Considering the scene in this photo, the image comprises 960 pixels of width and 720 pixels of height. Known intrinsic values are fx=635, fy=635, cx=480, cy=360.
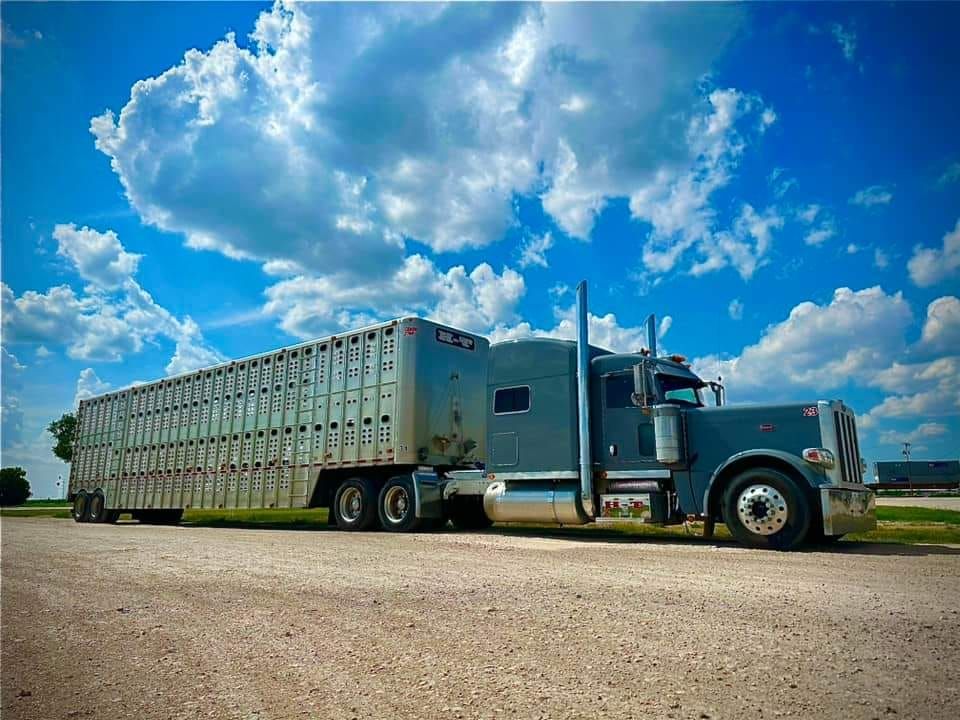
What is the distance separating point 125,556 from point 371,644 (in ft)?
20.6

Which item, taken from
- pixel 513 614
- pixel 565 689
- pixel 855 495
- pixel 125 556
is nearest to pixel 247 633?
pixel 513 614

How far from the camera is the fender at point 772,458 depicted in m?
8.95

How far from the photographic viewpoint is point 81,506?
79.4ft

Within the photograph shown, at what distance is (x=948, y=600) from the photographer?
5.23m

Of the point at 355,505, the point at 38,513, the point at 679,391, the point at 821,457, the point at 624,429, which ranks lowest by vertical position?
the point at 38,513

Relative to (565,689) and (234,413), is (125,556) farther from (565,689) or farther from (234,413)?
(234,413)

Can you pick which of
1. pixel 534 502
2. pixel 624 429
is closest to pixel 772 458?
pixel 624 429

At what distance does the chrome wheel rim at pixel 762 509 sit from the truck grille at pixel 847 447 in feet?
3.69

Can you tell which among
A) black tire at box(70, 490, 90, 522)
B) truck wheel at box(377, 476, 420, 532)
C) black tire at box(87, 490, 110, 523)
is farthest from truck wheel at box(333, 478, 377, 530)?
black tire at box(70, 490, 90, 522)

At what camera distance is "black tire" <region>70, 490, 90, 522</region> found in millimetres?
23953

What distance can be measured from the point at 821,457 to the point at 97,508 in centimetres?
2404

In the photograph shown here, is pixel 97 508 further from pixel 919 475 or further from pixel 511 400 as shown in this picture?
pixel 919 475

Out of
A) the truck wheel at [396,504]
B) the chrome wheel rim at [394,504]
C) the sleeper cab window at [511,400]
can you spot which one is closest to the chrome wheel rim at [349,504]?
the truck wheel at [396,504]

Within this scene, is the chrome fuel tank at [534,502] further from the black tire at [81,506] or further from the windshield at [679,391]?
the black tire at [81,506]
